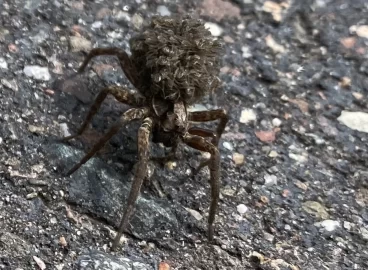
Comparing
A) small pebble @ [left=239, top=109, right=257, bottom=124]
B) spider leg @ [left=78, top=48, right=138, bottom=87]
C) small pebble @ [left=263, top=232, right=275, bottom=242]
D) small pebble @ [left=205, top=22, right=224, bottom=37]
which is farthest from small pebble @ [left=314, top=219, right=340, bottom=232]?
small pebble @ [left=205, top=22, right=224, bottom=37]

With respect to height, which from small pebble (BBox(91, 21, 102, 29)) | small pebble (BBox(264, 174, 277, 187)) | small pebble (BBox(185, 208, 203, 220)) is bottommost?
small pebble (BBox(185, 208, 203, 220))

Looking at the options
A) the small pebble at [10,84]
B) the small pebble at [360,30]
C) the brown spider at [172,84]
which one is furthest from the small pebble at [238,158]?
the small pebble at [360,30]

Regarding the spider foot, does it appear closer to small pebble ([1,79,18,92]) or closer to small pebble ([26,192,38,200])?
small pebble ([26,192,38,200])

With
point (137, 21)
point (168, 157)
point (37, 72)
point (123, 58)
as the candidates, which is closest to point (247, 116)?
point (168, 157)

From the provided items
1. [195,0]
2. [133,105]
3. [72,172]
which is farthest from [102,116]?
[195,0]

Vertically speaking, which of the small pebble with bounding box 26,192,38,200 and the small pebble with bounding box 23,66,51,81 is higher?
the small pebble with bounding box 23,66,51,81

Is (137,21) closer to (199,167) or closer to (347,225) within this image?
(199,167)

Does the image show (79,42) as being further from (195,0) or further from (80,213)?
(80,213)
